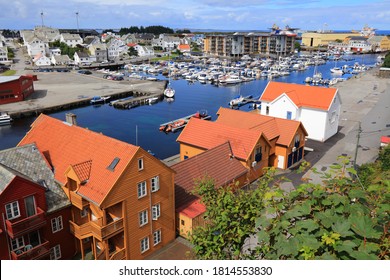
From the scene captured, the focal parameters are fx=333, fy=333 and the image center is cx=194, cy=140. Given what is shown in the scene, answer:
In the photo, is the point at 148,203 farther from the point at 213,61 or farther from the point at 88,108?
the point at 213,61

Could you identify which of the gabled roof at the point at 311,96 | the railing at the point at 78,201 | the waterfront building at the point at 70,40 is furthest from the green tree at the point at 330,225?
the waterfront building at the point at 70,40

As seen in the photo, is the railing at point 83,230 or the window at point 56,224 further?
the window at point 56,224

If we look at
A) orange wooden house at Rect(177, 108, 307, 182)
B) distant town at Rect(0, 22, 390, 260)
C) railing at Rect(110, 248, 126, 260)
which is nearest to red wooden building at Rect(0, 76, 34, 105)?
distant town at Rect(0, 22, 390, 260)

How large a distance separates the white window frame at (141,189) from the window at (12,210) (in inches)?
259

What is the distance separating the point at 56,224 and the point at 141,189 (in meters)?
5.51

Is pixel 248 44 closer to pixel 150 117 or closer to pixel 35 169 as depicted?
pixel 150 117

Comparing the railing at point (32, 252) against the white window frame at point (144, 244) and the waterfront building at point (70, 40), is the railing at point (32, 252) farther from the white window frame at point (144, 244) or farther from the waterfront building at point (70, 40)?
the waterfront building at point (70, 40)

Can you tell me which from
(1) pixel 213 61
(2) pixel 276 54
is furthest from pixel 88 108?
(2) pixel 276 54

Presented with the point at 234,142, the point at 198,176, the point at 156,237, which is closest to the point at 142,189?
the point at 156,237

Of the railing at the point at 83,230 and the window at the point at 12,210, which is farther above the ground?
the window at the point at 12,210

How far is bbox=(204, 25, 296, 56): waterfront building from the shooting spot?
18375cm

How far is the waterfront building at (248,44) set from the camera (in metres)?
184

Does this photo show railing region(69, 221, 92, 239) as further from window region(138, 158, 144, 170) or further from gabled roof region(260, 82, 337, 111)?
gabled roof region(260, 82, 337, 111)

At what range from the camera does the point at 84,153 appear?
2172 cm
